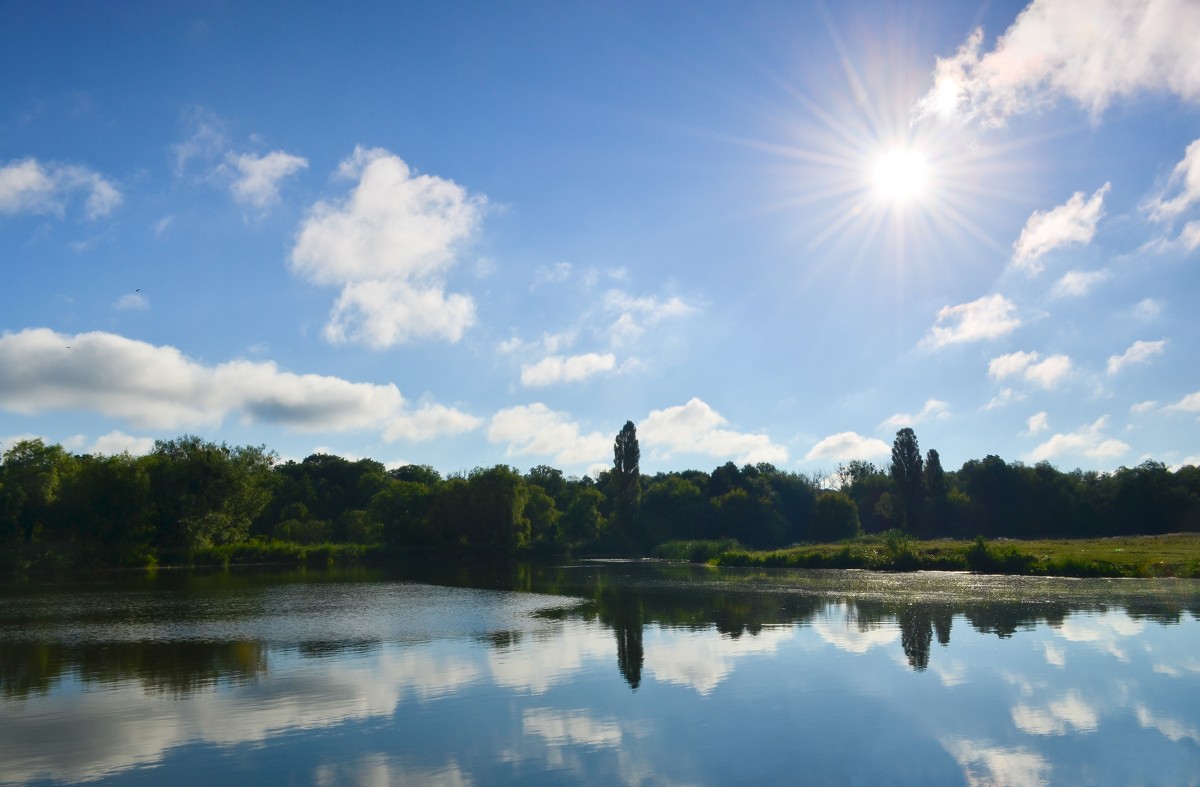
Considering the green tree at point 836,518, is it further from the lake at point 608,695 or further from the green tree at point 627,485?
the lake at point 608,695

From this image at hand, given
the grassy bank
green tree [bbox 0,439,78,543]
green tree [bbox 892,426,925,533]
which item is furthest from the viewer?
green tree [bbox 892,426,925,533]

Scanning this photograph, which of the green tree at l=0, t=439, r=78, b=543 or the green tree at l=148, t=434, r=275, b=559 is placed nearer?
the green tree at l=0, t=439, r=78, b=543

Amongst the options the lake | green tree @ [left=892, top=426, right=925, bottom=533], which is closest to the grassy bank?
the lake

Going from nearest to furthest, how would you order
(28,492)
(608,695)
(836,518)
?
1. (608,695)
2. (28,492)
3. (836,518)

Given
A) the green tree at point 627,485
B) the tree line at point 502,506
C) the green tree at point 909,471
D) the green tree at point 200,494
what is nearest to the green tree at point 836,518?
the tree line at point 502,506

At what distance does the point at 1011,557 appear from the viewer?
180ft

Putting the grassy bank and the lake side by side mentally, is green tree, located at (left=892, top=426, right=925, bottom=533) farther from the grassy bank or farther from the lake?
the lake

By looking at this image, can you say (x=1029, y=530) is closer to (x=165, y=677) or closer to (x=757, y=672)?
(x=757, y=672)

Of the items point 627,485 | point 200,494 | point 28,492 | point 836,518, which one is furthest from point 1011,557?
point 28,492

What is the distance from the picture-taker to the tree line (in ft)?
231

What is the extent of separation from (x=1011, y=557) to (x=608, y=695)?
4891cm

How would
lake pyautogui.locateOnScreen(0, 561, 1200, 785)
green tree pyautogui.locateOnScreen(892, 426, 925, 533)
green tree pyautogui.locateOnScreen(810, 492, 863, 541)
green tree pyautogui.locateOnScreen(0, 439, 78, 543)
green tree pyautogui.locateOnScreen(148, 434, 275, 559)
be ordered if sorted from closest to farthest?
lake pyautogui.locateOnScreen(0, 561, 1200, 785) < green tree pyautogui.locateOnScreen(0, 439, 78, 543) < green tree pyautogui.locateOnScreen(148, 434, 275, 559) < green tree pyautogui.locateOnScreen(892, 426, 925, 533) < green tree pyautogui.locateOnScreen(810, 492, 863, 541)

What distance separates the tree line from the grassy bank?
1114 inches

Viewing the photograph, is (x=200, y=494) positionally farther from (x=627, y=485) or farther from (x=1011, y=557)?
(x=1011, y=557)
